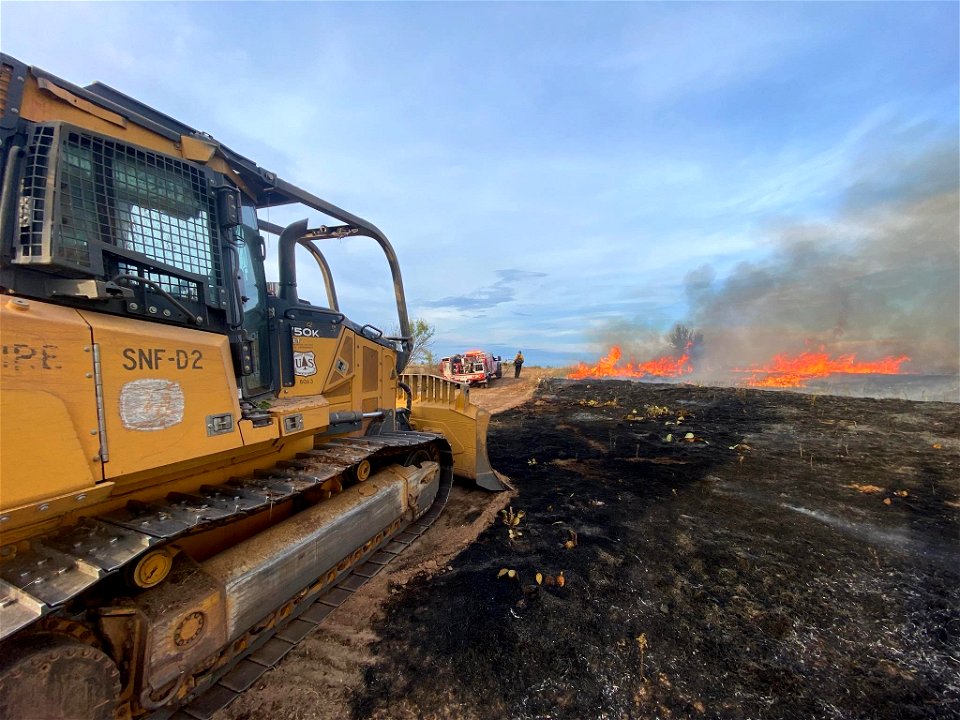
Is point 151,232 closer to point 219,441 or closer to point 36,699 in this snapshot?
point 219,441

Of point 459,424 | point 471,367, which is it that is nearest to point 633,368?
point 471,367

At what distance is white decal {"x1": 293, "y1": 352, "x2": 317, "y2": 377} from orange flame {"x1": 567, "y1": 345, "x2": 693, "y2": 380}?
33.6 metres

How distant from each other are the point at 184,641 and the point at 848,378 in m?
36.9

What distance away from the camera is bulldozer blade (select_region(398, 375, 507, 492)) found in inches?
279

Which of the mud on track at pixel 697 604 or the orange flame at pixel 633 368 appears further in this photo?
the orange flame at pixel 633 368

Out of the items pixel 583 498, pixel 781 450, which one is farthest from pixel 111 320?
pixel 781 450

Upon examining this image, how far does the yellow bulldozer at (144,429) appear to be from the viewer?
209 cm

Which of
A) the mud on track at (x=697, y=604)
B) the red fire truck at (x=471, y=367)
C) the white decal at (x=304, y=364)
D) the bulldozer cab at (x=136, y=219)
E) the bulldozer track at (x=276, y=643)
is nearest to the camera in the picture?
the bulldozer cab at (x=136, y=219)

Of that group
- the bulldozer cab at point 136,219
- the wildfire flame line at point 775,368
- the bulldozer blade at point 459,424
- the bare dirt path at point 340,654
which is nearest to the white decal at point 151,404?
the bulldozer cab at point 136,219

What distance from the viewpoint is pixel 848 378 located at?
2850 cm

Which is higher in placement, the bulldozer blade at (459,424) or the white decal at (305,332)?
the white decal at (305,332)

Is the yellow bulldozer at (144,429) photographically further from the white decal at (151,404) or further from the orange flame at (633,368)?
the orange flame at (633,368)

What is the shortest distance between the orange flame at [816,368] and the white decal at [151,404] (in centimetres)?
3234

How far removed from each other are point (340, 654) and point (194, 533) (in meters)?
1.46
